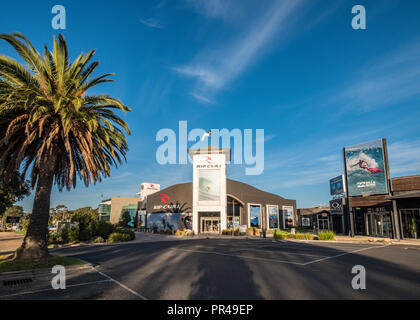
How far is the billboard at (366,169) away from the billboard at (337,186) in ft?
35.7

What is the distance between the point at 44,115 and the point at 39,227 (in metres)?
5.74

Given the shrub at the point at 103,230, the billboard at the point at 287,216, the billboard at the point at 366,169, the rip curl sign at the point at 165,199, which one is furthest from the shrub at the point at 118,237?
the billboard at the point at 287,216

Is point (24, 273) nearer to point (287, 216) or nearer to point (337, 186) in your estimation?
point (337, 186)

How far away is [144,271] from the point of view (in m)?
12.1

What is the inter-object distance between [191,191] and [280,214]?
851 inches

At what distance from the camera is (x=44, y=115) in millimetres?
12945

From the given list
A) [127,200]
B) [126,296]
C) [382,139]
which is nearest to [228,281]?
[126,296]

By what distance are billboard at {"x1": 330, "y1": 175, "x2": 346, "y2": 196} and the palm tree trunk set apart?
48585 mm

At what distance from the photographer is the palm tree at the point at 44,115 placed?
40.2 ft

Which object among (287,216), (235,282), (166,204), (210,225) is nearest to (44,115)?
(235,282)

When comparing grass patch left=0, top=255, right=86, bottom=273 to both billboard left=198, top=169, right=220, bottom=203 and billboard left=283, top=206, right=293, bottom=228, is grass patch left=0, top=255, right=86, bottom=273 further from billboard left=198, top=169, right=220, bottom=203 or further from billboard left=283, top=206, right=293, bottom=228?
billboard left=283, top=206, right=293, bottom=228

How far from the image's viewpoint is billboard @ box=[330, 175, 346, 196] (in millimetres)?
48344

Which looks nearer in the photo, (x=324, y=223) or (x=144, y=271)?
(x=144, y=271)

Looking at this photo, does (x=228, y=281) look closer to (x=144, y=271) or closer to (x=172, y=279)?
(x=172, y=279)
